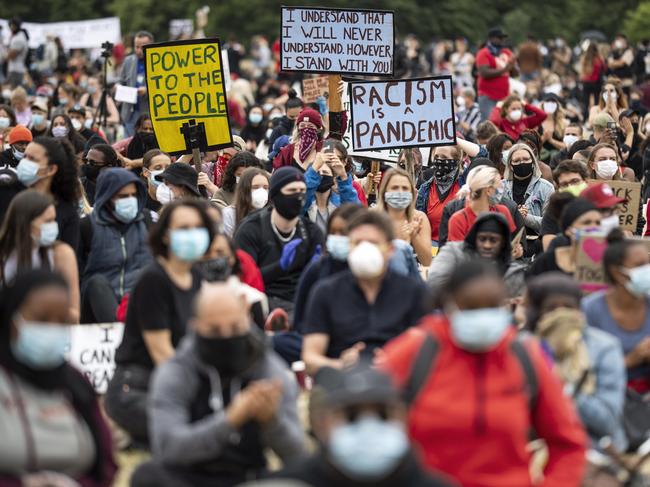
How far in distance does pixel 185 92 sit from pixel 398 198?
2914 mm

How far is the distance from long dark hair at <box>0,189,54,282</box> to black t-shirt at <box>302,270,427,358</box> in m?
2.09

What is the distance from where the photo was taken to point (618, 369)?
24.1 ft

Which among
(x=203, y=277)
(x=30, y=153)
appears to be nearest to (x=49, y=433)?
(x=203, y=277)

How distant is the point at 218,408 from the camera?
6.65 metres

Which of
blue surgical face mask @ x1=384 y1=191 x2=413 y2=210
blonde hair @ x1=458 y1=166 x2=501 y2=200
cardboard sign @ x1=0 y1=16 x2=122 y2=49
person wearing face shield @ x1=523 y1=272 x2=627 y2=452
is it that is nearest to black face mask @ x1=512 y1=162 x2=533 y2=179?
Answer: blonde hair @ x1=458 y1=166 x2=501 y2=200

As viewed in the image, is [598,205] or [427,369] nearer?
[427,369]

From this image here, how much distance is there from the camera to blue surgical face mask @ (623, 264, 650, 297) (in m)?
8.08

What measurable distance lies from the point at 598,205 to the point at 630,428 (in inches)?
110

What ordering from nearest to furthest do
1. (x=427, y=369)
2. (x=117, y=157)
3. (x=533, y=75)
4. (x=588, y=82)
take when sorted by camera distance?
(x=427, y=369) < (x=117, y=157) < (x=588, y=82) < (x=533, y=75)

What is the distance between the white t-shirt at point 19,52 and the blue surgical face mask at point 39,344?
25.4 metres

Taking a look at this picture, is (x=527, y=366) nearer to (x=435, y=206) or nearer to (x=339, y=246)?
(x=339, y=246)

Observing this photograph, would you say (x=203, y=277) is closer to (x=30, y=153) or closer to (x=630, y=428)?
(x=630, y=428)

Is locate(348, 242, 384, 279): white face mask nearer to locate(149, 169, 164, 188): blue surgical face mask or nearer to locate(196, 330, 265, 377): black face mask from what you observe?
locate(196, 330, 265, 377): black face mask

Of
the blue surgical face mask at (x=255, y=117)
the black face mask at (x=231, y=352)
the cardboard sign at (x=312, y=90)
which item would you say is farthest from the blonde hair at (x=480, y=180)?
the blue surgical face mask at (x=255, y=117)
